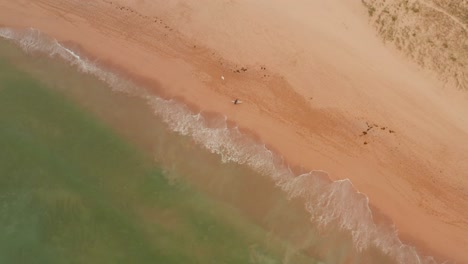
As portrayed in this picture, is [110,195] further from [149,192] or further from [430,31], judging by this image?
[430,31]

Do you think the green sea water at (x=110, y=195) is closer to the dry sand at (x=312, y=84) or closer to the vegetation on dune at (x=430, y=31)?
the dry sand at (x=312, y=84)

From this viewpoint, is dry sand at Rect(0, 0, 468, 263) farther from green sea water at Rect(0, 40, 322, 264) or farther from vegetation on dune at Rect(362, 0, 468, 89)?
green sea water at Rect(0, 40, 322, 264)

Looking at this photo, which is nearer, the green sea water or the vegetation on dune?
the green sea water

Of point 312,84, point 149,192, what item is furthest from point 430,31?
point 149,192

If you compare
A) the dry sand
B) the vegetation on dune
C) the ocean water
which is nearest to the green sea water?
the ocean water

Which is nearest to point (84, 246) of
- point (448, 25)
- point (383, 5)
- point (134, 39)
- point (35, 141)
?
point (35, 141)

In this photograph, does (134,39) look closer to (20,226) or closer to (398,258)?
(20,226)

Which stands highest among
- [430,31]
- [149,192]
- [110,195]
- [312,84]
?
[430,31]
